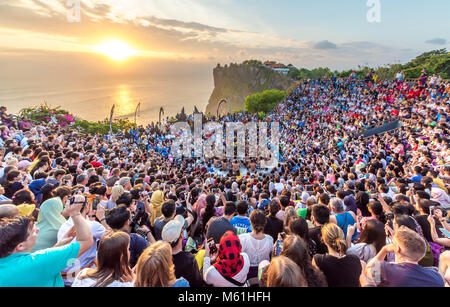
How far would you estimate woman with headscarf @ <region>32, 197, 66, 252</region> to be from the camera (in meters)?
3.07

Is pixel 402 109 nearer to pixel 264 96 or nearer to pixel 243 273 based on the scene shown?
pixel 243 273

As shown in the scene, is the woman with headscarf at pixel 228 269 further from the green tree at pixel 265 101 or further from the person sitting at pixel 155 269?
the green tree at pixel 265 101

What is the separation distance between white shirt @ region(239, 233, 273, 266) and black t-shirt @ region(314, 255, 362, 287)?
0.81m

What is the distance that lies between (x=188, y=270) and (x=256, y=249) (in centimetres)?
103

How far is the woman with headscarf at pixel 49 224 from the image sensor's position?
3.07 meters

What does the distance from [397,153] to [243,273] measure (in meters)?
12.0

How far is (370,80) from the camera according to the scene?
27188 mm

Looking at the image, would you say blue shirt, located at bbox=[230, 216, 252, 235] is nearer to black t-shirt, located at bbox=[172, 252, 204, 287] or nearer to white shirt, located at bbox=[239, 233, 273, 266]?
white shirt, located at bbox=[239, 233, 273, 266]

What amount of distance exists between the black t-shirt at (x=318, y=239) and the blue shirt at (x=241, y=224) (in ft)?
3.51

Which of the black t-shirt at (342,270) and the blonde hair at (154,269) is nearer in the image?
the blonde hair at (154,269)

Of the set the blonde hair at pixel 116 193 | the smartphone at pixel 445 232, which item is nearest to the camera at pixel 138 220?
the blonde hair at pixel 116 193

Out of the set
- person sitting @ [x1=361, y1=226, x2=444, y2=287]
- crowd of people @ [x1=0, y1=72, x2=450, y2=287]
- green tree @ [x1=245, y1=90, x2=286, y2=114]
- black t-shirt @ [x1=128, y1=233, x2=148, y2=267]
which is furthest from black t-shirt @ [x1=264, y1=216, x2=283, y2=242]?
green tree @ [x1=245, y1=90, x2=286, y2=114]
